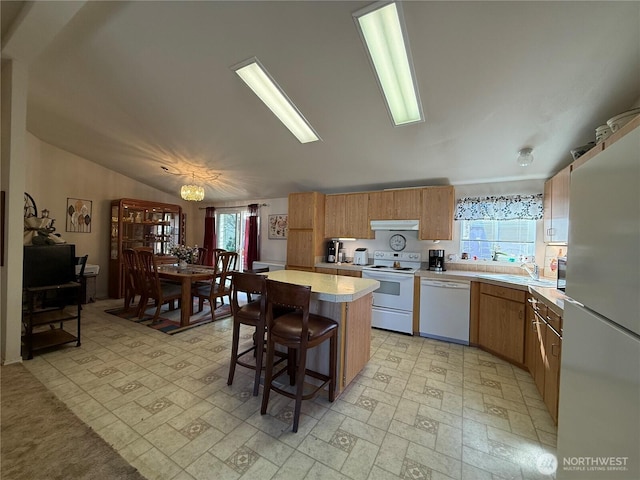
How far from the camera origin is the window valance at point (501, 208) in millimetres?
3291

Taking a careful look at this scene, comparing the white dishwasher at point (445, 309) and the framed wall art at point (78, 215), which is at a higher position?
the framed wall art at point (78, 215)

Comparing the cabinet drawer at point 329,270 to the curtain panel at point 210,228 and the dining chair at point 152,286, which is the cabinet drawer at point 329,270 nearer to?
the dining chair at point 152,286

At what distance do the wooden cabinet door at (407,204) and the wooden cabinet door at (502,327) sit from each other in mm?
1418

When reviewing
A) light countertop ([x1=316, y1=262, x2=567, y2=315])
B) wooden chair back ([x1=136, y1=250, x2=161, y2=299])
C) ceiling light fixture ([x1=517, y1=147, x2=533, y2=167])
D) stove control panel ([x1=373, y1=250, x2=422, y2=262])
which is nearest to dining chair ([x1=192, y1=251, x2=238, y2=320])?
wooden chair back ([x1=136, y1=250, x2=161, y2=299])

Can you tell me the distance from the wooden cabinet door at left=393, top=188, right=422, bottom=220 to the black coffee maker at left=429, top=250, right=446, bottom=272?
0.60 metres

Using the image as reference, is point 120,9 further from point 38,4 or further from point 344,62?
point 344,62

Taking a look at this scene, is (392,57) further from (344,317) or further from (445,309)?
(445,309)

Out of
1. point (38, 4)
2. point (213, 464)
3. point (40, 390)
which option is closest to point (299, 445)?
point (213, 464)

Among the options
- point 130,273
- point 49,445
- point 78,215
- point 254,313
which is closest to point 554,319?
point 254,313

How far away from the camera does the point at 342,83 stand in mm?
2262

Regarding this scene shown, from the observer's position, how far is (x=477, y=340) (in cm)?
311

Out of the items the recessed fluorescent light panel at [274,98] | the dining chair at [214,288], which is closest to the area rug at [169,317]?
the dining chair at [214,288]

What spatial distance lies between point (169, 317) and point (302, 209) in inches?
108

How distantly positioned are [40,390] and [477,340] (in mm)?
4317
